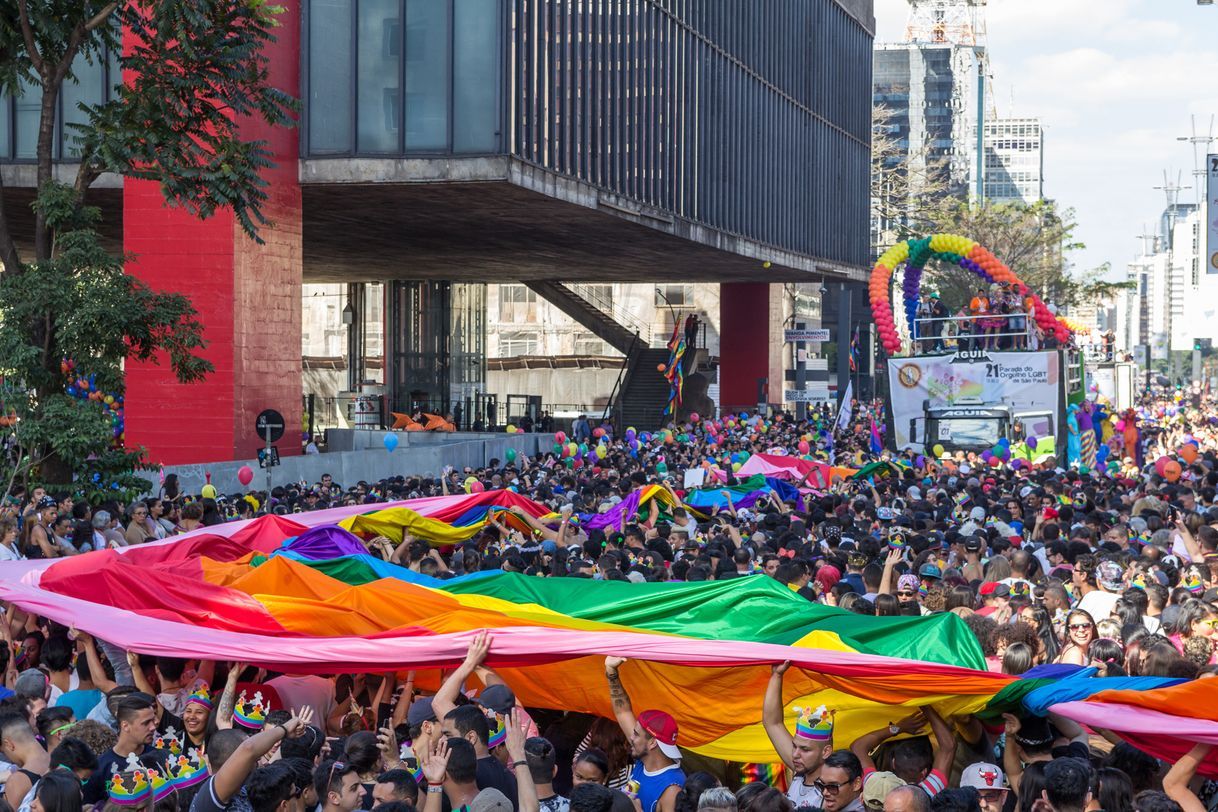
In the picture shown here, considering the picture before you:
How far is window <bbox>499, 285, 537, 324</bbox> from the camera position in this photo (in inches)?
2680

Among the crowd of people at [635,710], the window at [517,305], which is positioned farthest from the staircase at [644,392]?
the crowd of people at [635,710]

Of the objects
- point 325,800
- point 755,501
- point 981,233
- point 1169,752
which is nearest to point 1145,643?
point 1169,752

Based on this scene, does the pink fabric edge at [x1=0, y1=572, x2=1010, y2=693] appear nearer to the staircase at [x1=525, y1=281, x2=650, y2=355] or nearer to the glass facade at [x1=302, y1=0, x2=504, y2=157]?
the glass facade at [x1=302, y1=0, x2=504, y2=157]

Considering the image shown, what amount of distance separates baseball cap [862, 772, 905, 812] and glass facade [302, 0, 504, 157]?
836 inches

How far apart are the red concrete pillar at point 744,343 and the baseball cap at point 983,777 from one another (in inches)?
1723

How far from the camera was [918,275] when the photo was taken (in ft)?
123

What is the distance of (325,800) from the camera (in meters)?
6.71

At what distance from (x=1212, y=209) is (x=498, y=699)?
16.6 meters

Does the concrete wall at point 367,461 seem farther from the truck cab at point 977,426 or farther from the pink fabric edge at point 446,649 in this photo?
the pink fabric edge at point 446,649

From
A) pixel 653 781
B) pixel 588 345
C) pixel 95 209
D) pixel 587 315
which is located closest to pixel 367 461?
pixel 95 209

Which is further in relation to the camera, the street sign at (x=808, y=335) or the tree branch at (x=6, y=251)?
the street sign at (x=808, y=335)

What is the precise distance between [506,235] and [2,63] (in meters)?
19.3

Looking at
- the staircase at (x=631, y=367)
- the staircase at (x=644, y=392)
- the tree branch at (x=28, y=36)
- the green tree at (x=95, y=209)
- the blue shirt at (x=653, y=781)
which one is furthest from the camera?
the staircase at (x=631, y=367)

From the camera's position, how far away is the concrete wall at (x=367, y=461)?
2248cm
